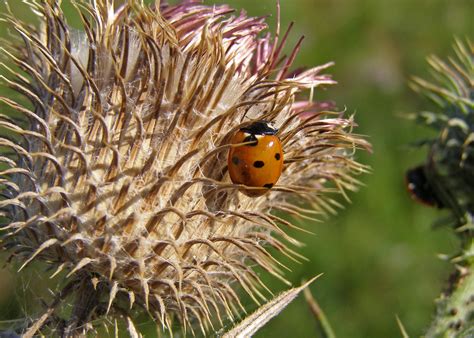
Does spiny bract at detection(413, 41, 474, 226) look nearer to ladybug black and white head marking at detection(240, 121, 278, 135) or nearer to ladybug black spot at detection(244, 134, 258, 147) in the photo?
ladybug black and white head marking at detection(240, 121, 278, 135)

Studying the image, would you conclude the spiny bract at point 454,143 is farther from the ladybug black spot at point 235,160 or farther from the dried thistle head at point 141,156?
the ladybug black spot at point 235,160

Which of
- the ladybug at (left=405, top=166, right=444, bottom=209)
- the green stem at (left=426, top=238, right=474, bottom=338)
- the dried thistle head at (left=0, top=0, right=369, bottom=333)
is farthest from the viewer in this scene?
the ladybug at (left=405, top=166, right=444, bottom=209)

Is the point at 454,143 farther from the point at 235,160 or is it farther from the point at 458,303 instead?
the point at 235,160

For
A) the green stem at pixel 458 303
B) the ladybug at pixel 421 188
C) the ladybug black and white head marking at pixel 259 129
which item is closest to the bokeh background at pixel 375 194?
the ladybug at pixel 421 188

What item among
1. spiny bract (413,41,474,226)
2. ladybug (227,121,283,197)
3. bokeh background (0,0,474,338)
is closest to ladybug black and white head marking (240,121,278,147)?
ladybug (227,121,283,197)

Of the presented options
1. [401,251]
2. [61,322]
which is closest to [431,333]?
[61,322]

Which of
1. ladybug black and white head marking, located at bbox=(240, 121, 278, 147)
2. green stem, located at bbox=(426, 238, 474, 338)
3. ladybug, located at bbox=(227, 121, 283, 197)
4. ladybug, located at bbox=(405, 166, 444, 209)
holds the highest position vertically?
ladybug black and white head marking, located at bbox=(240, 121, 278, 147)

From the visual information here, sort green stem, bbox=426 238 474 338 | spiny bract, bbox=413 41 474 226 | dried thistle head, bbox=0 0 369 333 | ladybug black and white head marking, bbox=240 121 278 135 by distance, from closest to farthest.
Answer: dried thistle head, bbox=0 0 369 333 → ladybug black and white head marking, bbox=240 121 278 135 → green stem, bbox=426 238 474 338 → spiny bract, bbox=413 41 474 226

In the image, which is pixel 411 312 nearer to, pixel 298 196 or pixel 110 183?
pixel 298 196
